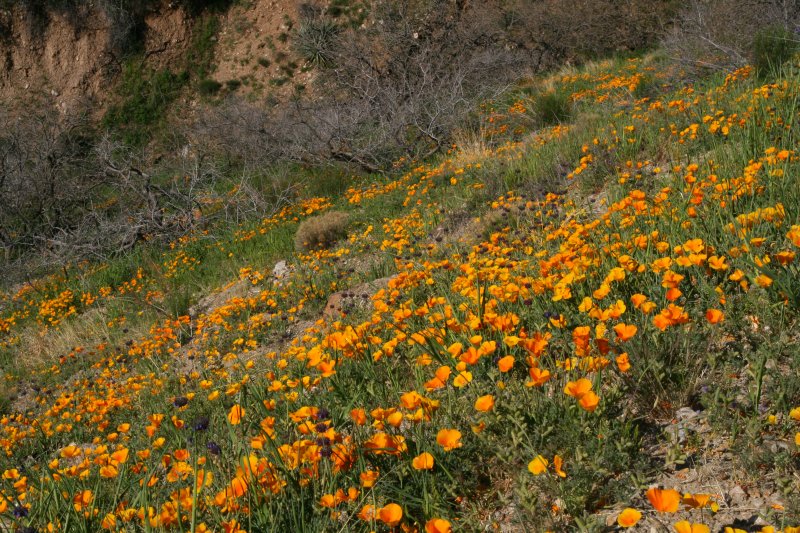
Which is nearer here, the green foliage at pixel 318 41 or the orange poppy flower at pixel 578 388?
the orange poppy flower at pixel 578 388

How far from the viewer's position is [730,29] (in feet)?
33.5

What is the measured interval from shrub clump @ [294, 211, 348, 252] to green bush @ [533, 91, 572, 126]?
14.9 ft

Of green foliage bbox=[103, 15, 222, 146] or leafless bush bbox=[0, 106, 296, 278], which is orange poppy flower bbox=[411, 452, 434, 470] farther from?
green foliage bbox=[103, 15, 222, 146]

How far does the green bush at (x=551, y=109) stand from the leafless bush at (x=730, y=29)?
6.60 feet

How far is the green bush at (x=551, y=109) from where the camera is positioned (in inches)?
402

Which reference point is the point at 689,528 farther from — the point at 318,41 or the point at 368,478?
the point at 318,41

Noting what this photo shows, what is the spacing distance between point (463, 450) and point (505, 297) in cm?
99

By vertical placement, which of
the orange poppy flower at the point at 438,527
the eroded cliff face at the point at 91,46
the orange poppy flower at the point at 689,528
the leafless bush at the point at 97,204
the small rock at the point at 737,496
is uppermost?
the eroded cliff face at the point at 91,46

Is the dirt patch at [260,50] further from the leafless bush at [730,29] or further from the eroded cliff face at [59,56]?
the leafless bush at [730,29]

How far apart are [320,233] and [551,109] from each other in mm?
5362

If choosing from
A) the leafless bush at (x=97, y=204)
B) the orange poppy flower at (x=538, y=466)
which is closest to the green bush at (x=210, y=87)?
the leafless bush at (x=97, y=204)

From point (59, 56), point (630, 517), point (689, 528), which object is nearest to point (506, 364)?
point (630, 517)

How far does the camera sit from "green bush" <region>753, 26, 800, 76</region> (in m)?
6.87

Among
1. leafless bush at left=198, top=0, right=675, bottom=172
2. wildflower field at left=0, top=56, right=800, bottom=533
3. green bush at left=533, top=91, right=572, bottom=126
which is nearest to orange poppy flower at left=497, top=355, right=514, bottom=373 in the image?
wildflower field at left=0, top=56, right=800, bottom=533
